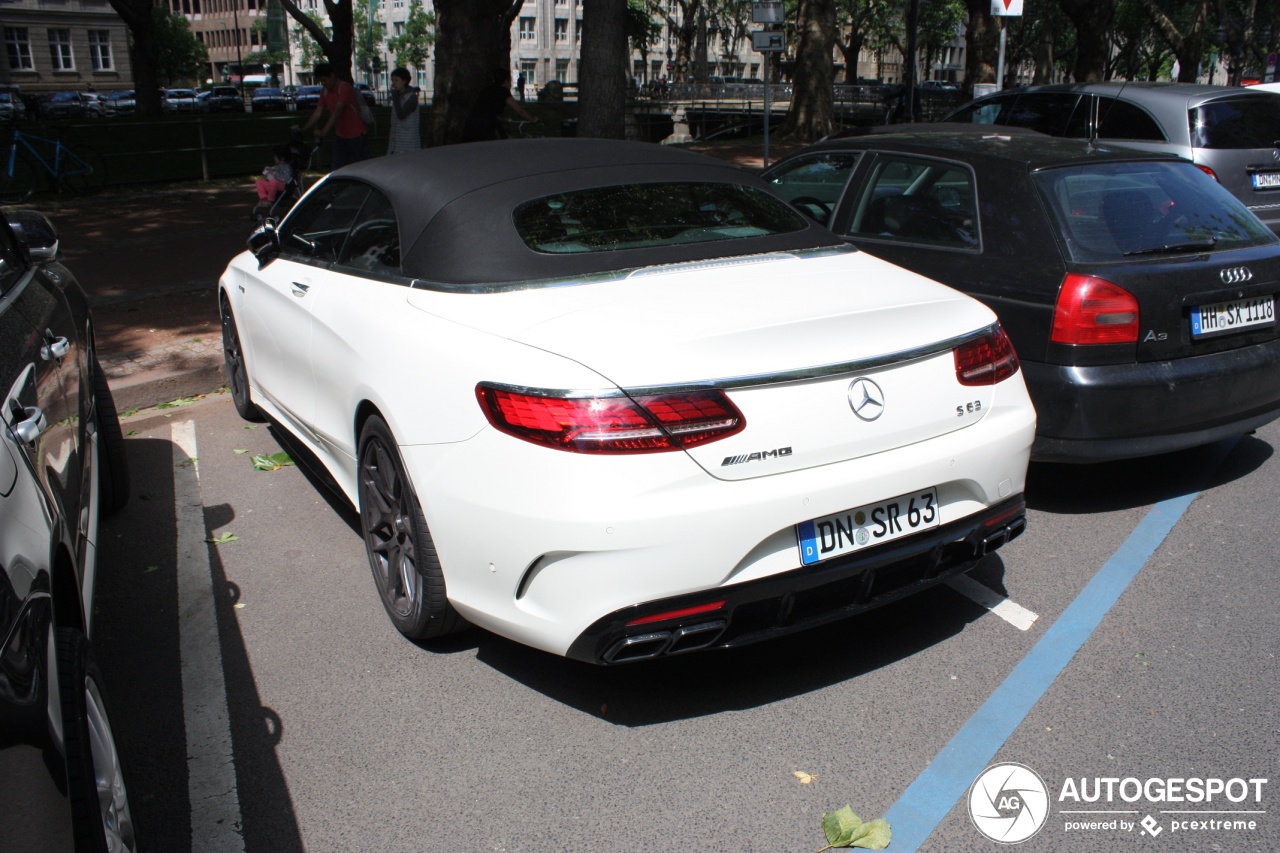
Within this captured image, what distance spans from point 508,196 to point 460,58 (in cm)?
1172

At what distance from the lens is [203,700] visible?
11.6 ft

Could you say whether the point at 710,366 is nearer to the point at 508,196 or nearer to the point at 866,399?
the point at 866,399

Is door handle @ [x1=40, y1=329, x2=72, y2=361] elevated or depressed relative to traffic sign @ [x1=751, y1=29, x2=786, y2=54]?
depressed

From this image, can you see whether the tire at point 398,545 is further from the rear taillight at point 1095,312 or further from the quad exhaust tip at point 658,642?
the rear taillight at point 1095,312

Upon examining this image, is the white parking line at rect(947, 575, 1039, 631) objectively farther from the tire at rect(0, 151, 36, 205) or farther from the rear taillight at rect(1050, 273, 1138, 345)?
the tire at rect(0, 151, 36, 205)

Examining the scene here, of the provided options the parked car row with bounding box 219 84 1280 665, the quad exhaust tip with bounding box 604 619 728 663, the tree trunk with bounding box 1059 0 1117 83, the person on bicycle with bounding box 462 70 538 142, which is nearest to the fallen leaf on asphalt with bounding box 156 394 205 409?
the parked car row with bounding box 219 84 1280 665

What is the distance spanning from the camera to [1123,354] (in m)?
4.63

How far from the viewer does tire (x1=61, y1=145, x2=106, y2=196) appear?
16.0 meters

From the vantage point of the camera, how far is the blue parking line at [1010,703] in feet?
9.62

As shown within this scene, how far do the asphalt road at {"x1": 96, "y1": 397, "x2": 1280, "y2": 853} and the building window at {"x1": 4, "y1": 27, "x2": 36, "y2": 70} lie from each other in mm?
78408

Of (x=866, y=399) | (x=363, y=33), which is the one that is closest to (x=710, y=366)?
(x=866, y=399)

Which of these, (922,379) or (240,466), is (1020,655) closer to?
(922,379)

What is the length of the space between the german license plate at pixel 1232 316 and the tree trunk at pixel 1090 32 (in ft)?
73.9

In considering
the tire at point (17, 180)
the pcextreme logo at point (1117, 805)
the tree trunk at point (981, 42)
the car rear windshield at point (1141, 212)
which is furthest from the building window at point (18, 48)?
the pcextreme logo at point (1117, 805)
